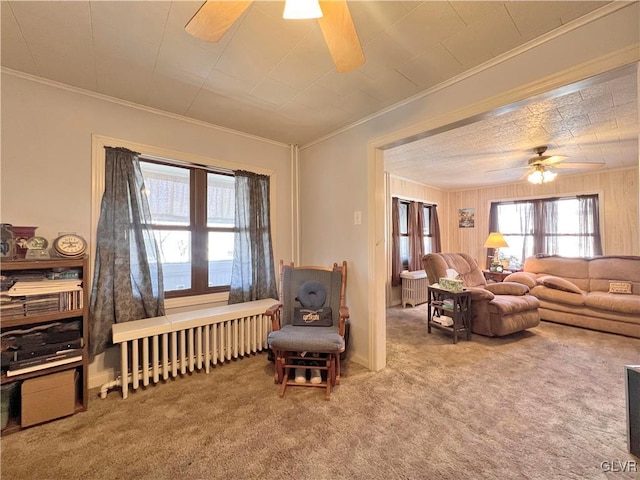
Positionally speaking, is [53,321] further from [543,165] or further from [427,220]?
[427,220]

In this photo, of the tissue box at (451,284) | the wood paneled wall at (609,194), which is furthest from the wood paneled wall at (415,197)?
the tissue box at (451,284)

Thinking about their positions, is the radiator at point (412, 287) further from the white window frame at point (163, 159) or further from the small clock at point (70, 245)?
the small clock at point (70, 245)

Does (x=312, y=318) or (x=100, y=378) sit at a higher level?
(x=312, y=318)

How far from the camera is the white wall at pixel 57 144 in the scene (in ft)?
6.25

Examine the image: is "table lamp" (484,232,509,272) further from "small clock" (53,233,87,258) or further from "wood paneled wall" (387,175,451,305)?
"small clock" (53,233,87,258)

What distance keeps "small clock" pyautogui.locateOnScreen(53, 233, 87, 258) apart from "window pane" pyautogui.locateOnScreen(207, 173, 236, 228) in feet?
3.55

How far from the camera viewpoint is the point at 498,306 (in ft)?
10.6

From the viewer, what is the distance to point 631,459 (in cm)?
149

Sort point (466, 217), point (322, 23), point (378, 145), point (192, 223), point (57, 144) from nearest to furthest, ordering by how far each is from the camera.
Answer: point (322, 23), point (57, 144), point (378, 145), point (192, 223), point (466, 217)

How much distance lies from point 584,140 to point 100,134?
5.20 metres

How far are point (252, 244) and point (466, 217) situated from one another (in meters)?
5.38

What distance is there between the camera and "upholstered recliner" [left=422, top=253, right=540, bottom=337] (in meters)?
3.25

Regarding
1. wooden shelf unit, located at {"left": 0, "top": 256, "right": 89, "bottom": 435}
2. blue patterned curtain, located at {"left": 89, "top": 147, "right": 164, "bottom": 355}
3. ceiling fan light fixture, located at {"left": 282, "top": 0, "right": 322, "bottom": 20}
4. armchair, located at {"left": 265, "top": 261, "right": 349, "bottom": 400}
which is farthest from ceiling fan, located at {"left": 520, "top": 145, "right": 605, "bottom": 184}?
wooden shelf unit, located at {"left": 0, "top": 256, "right": 89, "bottom": 435}

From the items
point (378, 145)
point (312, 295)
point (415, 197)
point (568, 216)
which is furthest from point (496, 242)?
point (312, 295)
